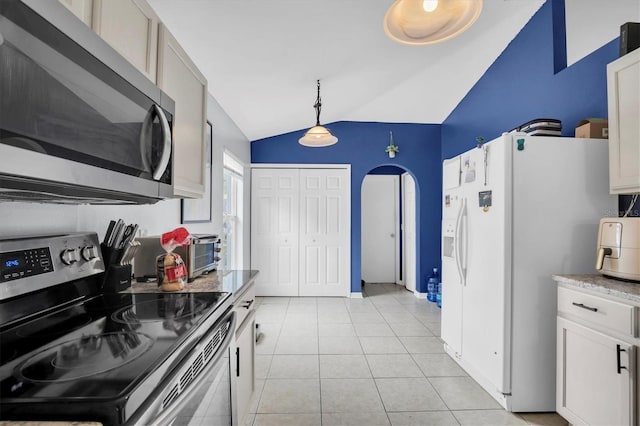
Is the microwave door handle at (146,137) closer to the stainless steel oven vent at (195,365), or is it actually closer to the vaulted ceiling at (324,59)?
the stainless steel oven vent at (195,365)

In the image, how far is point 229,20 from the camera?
6.37ft

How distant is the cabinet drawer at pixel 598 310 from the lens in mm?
1483

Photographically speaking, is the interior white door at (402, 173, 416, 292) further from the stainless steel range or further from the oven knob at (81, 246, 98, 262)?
the oven knob at (81, 246, 98, 262)

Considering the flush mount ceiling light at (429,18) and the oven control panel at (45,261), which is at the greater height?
the flush mount ceiling light at (429,18)

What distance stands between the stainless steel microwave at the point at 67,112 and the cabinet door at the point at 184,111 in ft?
1.50

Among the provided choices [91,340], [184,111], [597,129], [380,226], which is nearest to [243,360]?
[91,340]

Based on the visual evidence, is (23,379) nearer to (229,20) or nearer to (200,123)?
(200,123)

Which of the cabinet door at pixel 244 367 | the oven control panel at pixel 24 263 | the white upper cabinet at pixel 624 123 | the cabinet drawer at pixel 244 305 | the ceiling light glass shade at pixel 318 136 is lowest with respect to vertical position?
the cabinet door at pixel 244 367

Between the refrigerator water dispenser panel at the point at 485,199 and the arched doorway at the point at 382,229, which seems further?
the arched doorway at the point at 382,229

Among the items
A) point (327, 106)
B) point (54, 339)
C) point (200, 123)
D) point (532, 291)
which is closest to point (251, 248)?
point (327, 106)

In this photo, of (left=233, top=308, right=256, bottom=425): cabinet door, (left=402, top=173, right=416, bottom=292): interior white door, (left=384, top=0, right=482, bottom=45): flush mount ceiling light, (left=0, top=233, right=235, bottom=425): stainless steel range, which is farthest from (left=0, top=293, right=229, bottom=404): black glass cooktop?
(left=402, top=173, right=416, bottom=292): interior white door

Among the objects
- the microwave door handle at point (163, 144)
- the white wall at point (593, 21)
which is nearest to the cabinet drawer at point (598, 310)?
the microwave door handle at point (163, 144)

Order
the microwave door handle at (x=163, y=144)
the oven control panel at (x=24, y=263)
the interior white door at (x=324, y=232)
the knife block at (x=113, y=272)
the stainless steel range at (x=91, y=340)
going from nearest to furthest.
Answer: the stainless steel range at (x=91, y=340) → the oven control panel at (x=24, y=263) → the microwave door handle at (x=163, y=144) → the knife block at (x=113, y=272) → the interior white door at (x=324, y=232)

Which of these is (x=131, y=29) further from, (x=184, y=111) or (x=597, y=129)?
(x=597, y=129)
